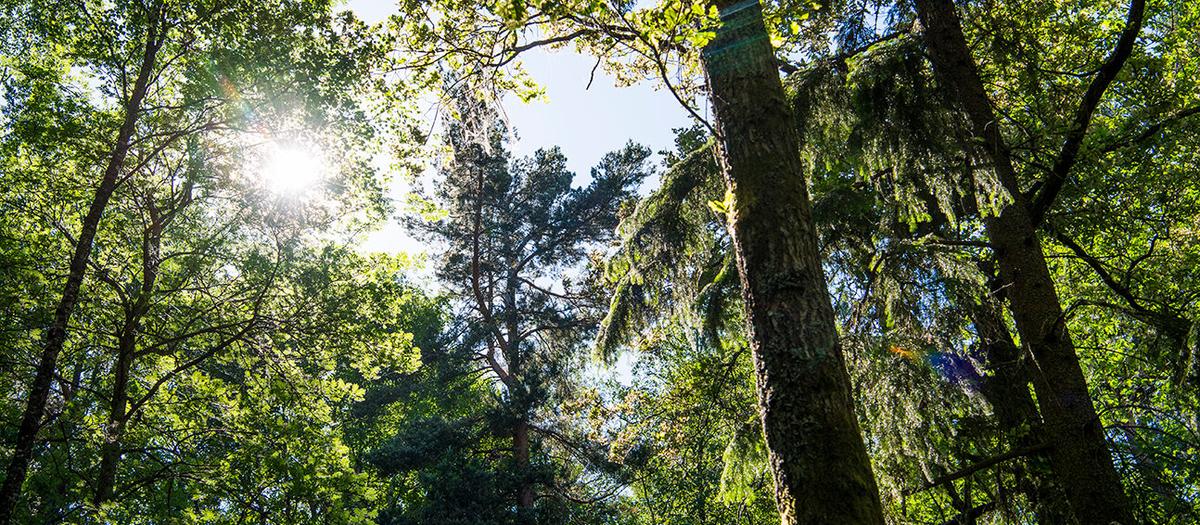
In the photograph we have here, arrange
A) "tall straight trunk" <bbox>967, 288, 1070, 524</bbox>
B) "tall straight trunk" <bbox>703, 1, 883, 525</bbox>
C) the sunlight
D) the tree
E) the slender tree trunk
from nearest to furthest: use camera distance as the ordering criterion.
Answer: "tall straight trunk" <bbox>703, 1, 883, 525</bbox>
"tall straight trunk" <bbox>967, 288, 1070, 524</bbox>
the slender tree trunk
the sunlight
the tree

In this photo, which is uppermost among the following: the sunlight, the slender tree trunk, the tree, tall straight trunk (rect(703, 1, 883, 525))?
the tree

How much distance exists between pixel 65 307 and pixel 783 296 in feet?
23.9

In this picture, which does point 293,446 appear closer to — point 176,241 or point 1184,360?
point 176,241

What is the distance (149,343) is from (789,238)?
10577 millimetres

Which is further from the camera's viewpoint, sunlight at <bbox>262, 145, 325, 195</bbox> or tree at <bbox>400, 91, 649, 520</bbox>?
tree at <bbox>400, 91, 649, 520</bbox>

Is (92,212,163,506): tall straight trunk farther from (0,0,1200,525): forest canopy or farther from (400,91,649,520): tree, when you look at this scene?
(400,91,649,520): tree

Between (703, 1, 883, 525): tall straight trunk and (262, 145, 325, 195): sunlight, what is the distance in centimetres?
797

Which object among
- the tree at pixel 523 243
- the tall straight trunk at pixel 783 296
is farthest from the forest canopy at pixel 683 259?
the tree at pixel 523 243

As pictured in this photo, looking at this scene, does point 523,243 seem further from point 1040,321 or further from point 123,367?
point 1040,321

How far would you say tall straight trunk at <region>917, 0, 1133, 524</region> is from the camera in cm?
391

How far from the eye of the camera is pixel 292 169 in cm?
997

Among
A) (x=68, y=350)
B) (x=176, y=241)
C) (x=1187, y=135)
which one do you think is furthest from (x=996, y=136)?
(x=176, y=241)

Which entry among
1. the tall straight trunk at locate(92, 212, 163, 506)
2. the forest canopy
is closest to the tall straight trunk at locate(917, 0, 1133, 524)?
the forest canopy

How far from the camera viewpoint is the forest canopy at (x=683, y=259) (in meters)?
3.62
